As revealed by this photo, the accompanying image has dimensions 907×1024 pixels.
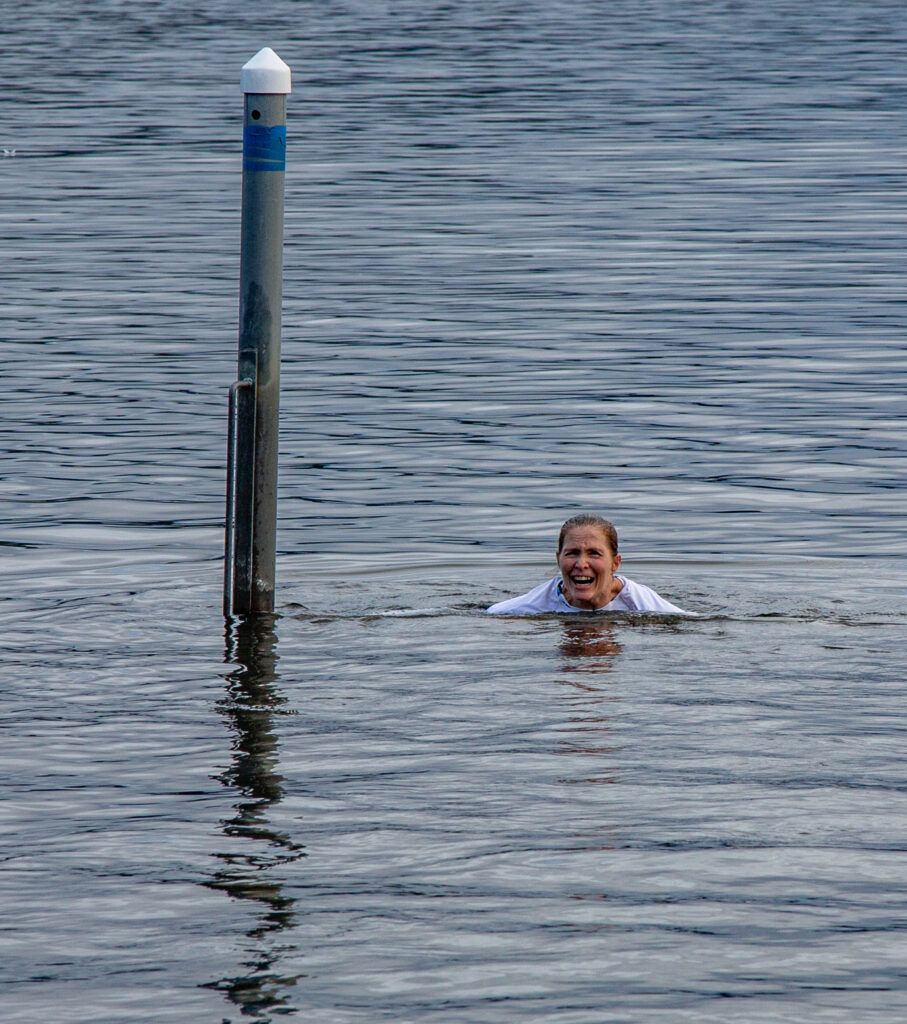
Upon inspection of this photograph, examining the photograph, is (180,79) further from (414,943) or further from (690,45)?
(414,943)

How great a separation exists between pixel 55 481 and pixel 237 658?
5561mm

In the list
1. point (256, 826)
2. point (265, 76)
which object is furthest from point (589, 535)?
point (256, 826)

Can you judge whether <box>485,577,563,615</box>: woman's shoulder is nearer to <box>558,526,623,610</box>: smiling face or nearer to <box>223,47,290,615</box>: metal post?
<box>558,526,623,610</box>: smiling face

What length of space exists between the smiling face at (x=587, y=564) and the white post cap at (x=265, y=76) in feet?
10.7

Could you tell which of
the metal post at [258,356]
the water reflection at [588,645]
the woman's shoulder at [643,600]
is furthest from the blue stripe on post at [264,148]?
the woman's shoulder at [643,600]

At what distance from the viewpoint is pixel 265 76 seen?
11.6m

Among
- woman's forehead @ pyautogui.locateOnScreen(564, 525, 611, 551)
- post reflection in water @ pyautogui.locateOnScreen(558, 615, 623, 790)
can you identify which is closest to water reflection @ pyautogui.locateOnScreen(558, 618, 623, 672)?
post reflection in water @ pyautogui.locateOnScreen(558, 615, 623, 790)

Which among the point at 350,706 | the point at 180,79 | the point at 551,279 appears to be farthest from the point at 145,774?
the point at 180,79

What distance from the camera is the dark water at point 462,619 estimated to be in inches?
298

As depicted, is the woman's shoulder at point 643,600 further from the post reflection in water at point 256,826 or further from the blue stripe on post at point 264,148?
the blue stripe on post at point 264,148

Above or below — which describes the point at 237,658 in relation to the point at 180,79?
below

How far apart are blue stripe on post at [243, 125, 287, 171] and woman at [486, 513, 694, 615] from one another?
2.86 meters

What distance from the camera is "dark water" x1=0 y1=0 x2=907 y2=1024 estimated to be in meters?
7.56

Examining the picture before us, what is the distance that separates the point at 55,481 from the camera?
16.9 m
